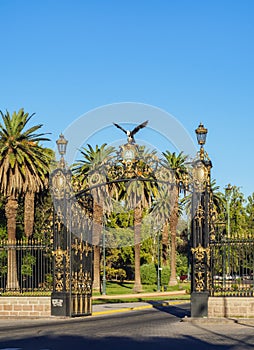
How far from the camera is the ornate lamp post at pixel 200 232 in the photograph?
2559 centimetres

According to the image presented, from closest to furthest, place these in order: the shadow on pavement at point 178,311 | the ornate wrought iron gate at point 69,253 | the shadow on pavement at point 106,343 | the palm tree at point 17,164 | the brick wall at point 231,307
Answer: the shadow on pavement at point 106,343
the brick wall at point 231,307
the ornate wrought iron gate at point 69,253
the shadow on pavement at point 178,311
the palm tree at point 17,164

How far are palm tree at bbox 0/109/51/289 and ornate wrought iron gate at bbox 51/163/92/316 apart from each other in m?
21.9

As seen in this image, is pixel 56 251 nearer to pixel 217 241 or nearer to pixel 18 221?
pixel 217 241

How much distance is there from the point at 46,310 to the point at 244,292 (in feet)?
25.9

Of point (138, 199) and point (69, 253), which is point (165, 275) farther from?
point (69, 253)

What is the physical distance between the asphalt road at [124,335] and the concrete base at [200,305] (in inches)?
21.6

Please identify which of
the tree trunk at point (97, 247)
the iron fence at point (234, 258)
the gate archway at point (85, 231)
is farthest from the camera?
the tree trunk at point (97, 247)

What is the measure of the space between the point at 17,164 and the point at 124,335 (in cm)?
3214

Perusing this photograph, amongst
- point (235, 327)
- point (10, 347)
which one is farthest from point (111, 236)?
point (10, 347)

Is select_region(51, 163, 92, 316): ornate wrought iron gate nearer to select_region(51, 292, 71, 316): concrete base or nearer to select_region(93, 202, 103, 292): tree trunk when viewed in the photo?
select_region(51, 292, 71, 316): concrete base

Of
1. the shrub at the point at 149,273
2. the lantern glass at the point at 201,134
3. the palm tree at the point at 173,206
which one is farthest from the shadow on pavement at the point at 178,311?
the shrub at the point at 149,273

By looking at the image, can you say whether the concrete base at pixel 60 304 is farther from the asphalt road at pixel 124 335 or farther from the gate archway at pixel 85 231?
the asphalt road at pixel 124 335

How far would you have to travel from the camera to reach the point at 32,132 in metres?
53.7

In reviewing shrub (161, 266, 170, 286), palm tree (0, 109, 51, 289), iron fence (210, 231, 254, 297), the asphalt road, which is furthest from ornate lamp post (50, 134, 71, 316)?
shrub (161, 266, 170, 286)
